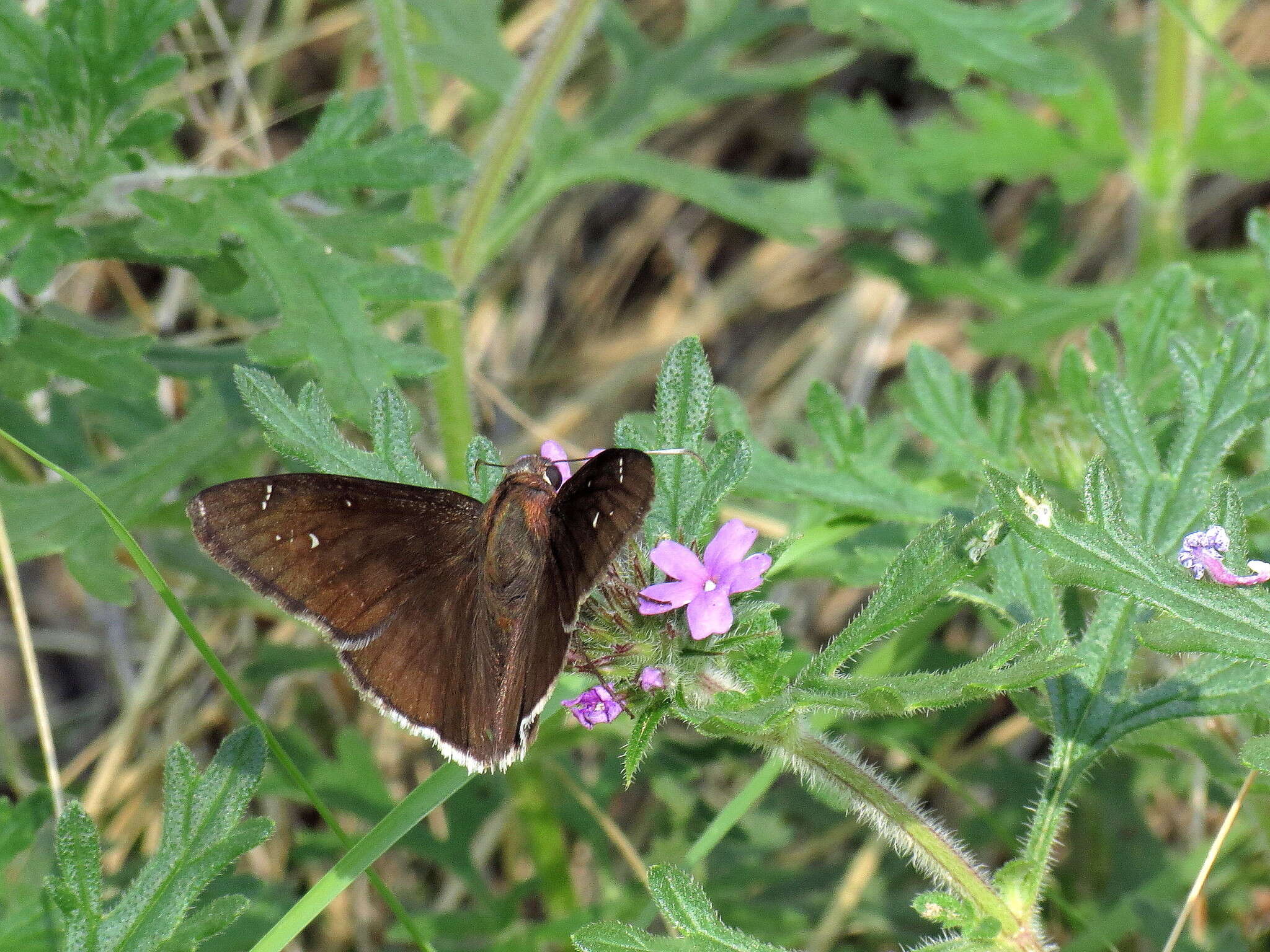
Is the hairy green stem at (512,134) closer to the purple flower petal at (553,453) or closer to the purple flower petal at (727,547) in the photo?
the purple flower petal at (553,453)

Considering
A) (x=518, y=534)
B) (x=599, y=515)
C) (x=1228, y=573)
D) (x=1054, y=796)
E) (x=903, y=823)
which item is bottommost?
(x=1054, y=796)

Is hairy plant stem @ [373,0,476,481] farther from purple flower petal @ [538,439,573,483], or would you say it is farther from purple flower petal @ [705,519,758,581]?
purple flower petal @ [705,519,758,581]

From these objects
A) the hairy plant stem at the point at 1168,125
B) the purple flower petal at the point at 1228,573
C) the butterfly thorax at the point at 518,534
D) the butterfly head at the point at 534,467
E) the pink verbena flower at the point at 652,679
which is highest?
the butterfly head at the point at 534,467

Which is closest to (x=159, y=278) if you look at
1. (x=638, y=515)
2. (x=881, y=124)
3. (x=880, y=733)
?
(x=881, y=124)

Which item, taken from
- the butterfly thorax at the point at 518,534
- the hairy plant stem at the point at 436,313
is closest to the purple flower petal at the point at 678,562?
the butterfly thorax at the point at 518,534

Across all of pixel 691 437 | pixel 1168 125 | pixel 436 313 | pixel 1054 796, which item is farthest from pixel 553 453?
pixel 1168 125

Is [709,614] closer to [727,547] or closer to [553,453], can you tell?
[727,547]

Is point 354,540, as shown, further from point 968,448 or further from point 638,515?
point 968,448
